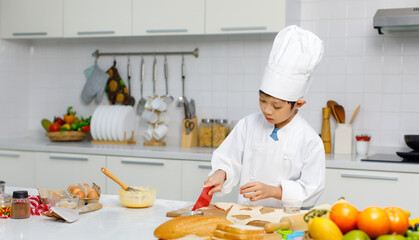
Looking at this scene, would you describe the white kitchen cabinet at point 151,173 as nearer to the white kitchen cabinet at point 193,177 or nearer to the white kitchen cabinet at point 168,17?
the white kitchen cabinet at point 193,177

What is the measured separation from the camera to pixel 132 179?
11.0ft

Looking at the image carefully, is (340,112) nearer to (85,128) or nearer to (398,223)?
(85,128)

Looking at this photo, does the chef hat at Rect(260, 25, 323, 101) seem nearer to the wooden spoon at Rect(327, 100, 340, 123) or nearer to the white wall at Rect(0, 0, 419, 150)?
the wooden spoon at Rect(327, 100, 340, 123)

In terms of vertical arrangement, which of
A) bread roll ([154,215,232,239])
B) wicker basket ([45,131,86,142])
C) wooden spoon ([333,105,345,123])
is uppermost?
wooden spoon ([333,105,345,123])

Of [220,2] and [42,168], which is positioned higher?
[220,2]

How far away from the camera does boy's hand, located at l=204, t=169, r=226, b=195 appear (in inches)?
75.2

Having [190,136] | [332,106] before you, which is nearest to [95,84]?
[190,136]

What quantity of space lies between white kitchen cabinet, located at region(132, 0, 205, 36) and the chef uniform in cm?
137

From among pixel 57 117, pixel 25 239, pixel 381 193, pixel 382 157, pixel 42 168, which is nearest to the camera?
pixel 25 239

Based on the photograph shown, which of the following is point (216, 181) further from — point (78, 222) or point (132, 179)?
point (132, 179)

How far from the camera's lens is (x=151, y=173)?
3320 millimetres

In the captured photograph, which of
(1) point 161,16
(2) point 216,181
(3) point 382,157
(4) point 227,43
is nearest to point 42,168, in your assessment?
(1) point 161,16

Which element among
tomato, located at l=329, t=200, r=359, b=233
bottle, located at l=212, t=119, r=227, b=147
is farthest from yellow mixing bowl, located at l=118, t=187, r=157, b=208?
bottle, located at l=212, t=119, r=227, b=147

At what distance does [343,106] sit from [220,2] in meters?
1.06
